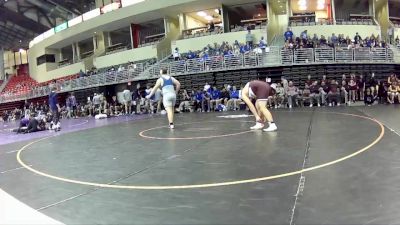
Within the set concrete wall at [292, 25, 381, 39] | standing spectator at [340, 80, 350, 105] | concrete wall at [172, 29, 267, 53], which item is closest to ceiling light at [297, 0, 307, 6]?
concrete wall at [292, 25, 381, 39]

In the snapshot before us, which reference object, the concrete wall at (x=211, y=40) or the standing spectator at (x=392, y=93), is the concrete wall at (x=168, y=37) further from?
the standing spectator at (x=392, y=93)

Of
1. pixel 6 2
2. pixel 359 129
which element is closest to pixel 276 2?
pixel 359 129

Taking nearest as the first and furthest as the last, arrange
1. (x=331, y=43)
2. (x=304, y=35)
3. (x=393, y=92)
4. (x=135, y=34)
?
(x=393, y=92) → (x=331, y=43) → (x=304, y=35) → (x=135, y=34)

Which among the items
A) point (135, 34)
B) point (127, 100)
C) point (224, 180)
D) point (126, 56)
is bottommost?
point (224, 180)

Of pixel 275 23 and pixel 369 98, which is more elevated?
pixel 275 23

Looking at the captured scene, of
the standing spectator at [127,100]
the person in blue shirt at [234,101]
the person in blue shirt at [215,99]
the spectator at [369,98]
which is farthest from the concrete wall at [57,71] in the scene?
the spectator at [369,98]

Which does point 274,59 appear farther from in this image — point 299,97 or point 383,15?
point 383,15

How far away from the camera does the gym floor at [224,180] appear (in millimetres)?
3863

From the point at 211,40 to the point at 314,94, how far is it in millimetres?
12358

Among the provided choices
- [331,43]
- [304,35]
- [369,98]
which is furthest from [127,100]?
[369,98]

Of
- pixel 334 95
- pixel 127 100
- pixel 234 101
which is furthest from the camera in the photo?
pixel 127 100

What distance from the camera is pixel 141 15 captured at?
34.0 meters

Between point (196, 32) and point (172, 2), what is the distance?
325 centimetres

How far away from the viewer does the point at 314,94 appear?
20.1m
